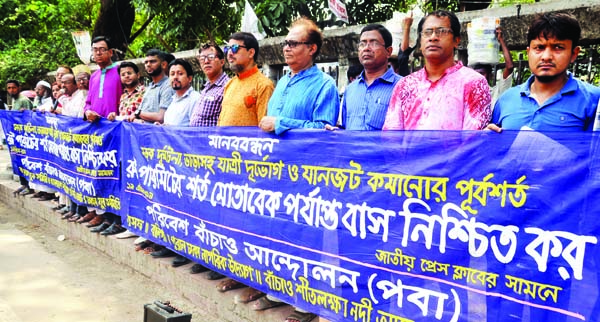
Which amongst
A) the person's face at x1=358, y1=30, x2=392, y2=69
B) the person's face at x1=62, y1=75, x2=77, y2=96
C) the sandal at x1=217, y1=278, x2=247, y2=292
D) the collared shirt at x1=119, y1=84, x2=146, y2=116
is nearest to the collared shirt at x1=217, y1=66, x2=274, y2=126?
the person's face at x1=358, y1=30, x2=392, y2=69

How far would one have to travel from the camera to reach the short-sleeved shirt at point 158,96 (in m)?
4.88

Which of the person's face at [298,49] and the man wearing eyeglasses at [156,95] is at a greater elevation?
the person's face at [298,49]

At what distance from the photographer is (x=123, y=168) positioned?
4.94m

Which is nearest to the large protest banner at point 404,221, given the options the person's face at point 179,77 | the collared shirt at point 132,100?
the person's face at point 179,77

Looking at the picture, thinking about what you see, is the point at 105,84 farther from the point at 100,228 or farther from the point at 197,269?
the point at 197,269

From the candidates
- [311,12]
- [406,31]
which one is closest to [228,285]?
[406,31]

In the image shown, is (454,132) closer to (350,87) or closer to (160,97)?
(350,87)

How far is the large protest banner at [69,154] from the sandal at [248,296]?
1.99 metres

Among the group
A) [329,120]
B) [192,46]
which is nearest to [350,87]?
[329,120]

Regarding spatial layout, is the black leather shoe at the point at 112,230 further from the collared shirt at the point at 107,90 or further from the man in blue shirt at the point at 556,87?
the man in blue shirt at the point at 556,87

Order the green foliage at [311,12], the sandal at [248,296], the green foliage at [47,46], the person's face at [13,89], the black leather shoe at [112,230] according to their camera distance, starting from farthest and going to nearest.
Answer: the green foliage at [47,46]
the person's face at [13,89]
the green foliage at [311,12]
the black leather shoe at [112,230]
the sandal at [248,296]

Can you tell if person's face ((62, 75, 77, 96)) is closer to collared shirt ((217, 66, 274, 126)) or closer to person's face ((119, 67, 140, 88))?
person's face ((119, 67, 140, 88))

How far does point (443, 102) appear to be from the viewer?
2.61m

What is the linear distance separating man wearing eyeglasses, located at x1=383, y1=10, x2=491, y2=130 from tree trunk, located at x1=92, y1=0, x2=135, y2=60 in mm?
9814
